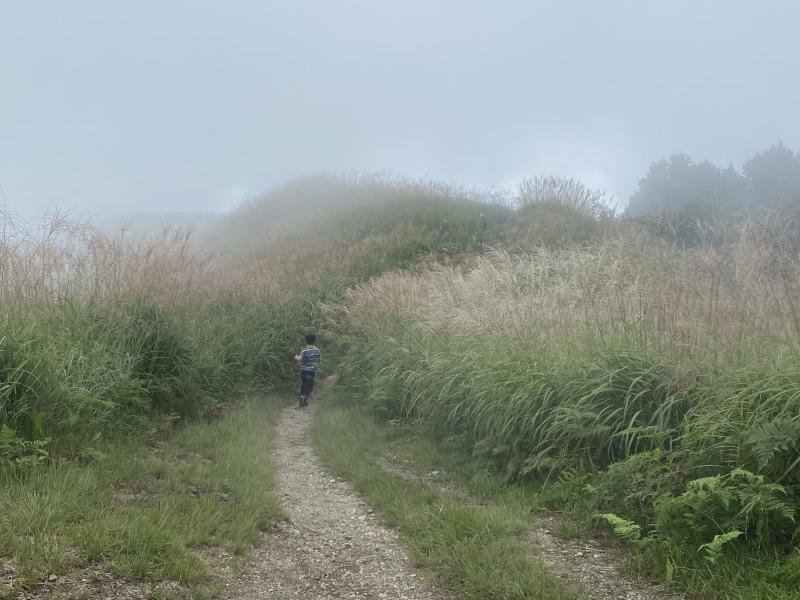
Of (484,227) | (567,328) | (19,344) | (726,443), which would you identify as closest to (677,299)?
(567,328)

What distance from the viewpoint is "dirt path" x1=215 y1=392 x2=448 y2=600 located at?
3.46m

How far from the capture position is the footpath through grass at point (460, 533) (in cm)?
328

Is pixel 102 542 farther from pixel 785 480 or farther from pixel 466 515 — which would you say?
pixel 785 480

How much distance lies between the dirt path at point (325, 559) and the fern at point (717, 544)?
1.57 meters

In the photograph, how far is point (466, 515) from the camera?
4.30 metres

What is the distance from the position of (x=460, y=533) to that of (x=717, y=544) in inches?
67.0

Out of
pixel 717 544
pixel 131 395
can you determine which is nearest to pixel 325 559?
pixel 717 544

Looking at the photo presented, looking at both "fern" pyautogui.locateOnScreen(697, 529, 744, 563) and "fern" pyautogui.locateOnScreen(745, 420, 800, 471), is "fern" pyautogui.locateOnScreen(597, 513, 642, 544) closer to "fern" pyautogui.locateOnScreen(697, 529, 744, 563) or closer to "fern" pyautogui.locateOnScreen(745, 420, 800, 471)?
"fern" pyautogui.locateOnScreen(697, 529, 744, 563)

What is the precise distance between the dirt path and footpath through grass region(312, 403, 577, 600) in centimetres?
15

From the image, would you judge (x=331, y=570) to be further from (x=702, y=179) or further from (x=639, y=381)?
(x=702, y=179)

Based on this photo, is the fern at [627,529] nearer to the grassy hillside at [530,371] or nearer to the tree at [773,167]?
the grassy hillside at [530,371]

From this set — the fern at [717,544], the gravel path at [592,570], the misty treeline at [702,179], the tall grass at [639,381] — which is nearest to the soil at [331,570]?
the gravel path at [592,570]

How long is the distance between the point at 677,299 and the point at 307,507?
422 centimetres

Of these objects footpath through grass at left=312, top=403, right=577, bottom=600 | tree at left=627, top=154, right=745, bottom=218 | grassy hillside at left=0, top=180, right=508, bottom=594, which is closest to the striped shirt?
grassy hillside at left=0, top=180, right=508, bottom=594
